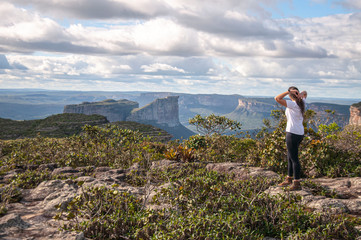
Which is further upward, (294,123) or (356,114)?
(294,123)

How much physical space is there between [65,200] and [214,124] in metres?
11.6

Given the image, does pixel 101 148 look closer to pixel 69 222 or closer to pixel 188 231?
pixel 69 222

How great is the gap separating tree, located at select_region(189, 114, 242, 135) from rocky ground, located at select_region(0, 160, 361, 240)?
7.15 metres

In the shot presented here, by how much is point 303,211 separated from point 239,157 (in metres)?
6.69

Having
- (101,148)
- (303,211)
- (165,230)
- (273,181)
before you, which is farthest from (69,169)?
(303,211)

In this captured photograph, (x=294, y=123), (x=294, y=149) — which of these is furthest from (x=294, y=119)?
(x=294, y=149)

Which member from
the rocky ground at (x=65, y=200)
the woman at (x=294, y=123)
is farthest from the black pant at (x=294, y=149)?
the rocky ground at (x=65, y=200)

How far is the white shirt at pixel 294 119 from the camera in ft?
22.8

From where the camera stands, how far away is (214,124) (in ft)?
53.7

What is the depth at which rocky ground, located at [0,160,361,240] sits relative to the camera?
439 cm

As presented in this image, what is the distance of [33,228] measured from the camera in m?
4.53

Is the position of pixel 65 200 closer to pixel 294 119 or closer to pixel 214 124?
pixel 294 119

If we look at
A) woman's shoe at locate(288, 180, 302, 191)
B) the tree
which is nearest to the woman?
woman's shoe at locate(288, 180, 302, 191)

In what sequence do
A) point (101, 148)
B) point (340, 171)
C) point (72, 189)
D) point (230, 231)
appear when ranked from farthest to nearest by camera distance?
point (101, 148)
point (340, 171)
point (72, 189)
point (230, 231)
